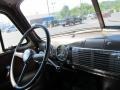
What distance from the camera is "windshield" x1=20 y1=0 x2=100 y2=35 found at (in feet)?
11.8

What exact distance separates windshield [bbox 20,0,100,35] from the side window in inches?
10.3

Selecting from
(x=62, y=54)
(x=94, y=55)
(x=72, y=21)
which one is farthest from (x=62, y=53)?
(x=72, y=21)

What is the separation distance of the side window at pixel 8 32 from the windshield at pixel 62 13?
0.86ft

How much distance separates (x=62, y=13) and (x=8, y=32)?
80 centimetres

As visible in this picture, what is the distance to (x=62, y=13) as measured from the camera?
12.2 ft

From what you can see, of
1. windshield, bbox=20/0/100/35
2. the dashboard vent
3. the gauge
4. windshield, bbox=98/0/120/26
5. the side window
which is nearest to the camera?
the dashboard vent

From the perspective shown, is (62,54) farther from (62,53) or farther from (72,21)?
(72,21)

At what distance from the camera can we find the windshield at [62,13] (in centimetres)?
359

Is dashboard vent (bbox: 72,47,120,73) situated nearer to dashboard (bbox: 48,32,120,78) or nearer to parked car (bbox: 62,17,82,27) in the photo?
dashboard (bbox: 48,32,120,78)

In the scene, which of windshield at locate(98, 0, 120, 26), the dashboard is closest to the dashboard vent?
the dashboard

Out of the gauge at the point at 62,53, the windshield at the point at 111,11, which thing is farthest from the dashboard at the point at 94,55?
the windshield at the point at 111,11

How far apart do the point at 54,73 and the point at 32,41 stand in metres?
0.57

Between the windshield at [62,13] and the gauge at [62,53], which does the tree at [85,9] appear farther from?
the gauge at [62,53]

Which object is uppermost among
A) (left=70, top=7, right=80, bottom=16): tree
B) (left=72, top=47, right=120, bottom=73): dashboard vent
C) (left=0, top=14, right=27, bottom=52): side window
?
(left=70, top=7, right=80, bottom=16): tree
